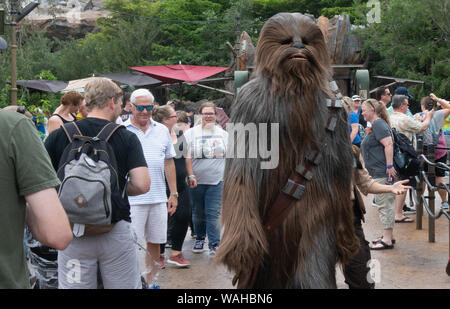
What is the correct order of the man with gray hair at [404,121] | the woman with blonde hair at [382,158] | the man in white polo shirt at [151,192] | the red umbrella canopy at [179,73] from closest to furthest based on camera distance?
1. the man in white polo shirt at [151,192]
2. the woman with blonde hair at [382,158]
3. the man with gray hair at [404,121]
4. the red umbrella canopy at [179,73]

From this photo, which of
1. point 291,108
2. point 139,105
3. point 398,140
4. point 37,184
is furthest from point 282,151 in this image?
point 398,140

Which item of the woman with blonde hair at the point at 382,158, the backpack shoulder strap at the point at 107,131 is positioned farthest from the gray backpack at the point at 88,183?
the woman with blonde hair at the point at 382,158

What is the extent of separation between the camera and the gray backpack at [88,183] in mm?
3391

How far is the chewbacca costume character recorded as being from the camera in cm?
334

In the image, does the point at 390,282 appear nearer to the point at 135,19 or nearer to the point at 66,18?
the point at 135,19

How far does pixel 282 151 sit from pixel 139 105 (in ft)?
7.43

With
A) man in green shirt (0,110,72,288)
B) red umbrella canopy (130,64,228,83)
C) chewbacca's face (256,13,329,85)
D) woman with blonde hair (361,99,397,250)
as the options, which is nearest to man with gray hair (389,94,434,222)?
woman with blonde hair (361,99,397,250)

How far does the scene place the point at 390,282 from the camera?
19.6ft

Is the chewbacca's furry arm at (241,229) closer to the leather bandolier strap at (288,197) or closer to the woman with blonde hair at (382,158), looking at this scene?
the leather bandolier strap at (288,197)

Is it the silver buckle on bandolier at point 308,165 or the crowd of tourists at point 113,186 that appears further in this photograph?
the silver buckle on bandolier at point 308,165

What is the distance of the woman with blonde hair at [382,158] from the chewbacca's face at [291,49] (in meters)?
4.23

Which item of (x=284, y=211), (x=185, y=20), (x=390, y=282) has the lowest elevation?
(x=390, y=282)

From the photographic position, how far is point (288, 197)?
11.0ft

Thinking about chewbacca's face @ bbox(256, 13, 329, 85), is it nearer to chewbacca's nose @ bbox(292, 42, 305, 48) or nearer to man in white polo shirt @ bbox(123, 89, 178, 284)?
chewbacca's nose @ bbox(292, 42, 305, 48)
